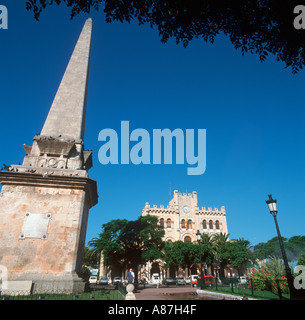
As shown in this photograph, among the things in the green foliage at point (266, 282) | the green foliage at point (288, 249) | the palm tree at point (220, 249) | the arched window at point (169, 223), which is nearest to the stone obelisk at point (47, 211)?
the green foliage at point (266, 282)

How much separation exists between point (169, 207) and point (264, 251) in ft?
84.5

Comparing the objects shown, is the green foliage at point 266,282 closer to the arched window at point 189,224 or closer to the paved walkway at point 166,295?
the paved walkway at point 166,295

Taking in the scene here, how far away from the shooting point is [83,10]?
5.67 meters

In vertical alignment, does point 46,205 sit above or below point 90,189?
below

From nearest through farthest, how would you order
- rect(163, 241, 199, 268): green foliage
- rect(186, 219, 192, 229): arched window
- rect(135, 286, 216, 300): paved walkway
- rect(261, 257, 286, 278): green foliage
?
rect(261, 257, 286, 278): green foliage → rect(135, 286, 216, 300): paved walkway → rect(163, 241, 199, 268): green foliage → rect(186, 219, 192, 229): arched window

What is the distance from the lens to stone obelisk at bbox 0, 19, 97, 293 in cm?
750

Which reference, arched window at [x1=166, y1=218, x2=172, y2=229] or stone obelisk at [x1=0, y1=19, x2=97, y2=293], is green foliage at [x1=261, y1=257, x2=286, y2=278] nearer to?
stone obelisk at [x1=0, y1=19, x2=97, y2=293]

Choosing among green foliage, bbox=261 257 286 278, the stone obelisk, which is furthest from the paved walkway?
the stone obelisk

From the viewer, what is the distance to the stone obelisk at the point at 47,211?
750cm

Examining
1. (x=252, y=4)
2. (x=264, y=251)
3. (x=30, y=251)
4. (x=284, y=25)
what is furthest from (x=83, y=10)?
(x=264, y=251)

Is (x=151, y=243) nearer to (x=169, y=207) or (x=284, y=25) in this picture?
(x=169, y=207)

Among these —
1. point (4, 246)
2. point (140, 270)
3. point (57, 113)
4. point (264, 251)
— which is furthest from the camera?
point (264, 251)

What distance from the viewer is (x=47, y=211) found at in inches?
330

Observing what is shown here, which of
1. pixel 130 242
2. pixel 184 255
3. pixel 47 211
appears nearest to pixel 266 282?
pixel 47 211
